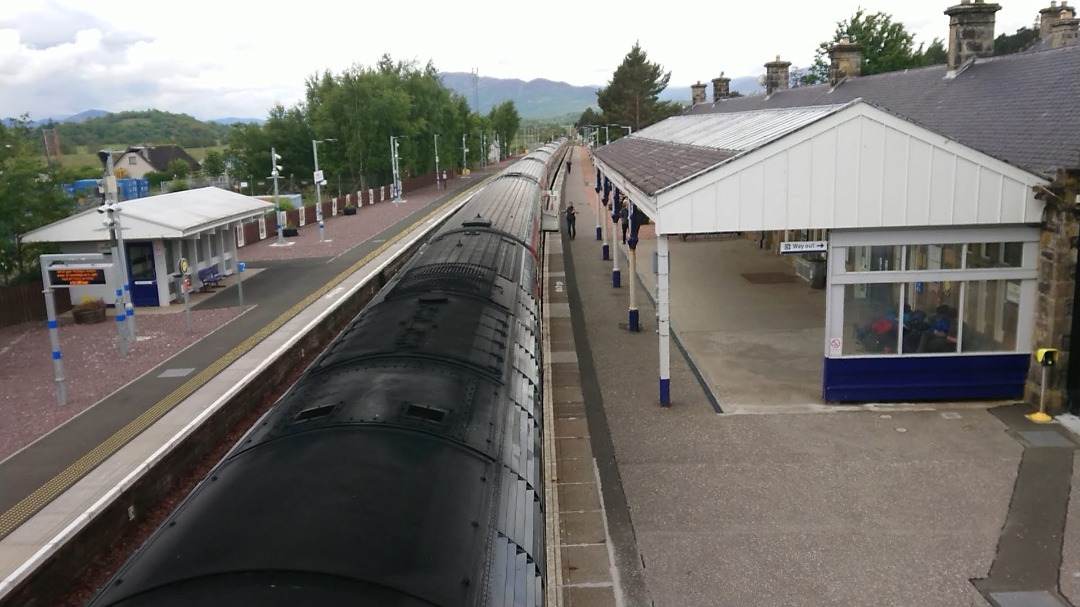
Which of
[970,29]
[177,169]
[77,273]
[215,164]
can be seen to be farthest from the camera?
[215,164]

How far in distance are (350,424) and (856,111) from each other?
994cm

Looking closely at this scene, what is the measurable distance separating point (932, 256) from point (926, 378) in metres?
2.11

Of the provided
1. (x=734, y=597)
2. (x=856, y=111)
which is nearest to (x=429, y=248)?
(x=856, y=111)

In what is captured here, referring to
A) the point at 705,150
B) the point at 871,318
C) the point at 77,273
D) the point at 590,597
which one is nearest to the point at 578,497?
the point at 590,597

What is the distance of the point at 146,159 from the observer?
95312 millimetres

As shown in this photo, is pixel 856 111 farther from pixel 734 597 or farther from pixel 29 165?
pixel 29 165

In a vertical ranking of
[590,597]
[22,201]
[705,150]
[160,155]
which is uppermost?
[160,155]

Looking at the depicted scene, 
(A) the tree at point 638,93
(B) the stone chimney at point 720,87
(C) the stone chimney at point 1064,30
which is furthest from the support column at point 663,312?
(A) the tree at point 638,93

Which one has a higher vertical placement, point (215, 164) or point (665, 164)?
point (215, 164)

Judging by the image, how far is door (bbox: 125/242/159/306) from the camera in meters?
22.9

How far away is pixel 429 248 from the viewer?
47.2 feet

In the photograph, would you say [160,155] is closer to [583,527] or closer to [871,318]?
[871,318]

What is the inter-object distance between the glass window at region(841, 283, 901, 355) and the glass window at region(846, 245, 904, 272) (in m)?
0.31

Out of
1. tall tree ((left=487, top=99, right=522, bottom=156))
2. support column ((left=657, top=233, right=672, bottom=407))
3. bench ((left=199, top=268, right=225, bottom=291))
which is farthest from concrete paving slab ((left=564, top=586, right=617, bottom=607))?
tall tree ((left=487, top=99, right=522, bottom=156))
